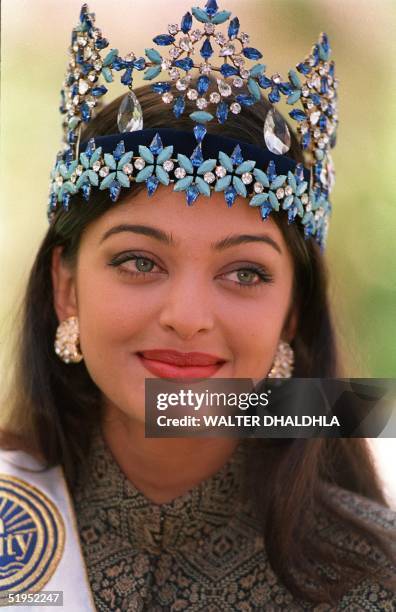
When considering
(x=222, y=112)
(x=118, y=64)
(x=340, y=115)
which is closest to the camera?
(x=222, y=112)

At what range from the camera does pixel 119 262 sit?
6.41 feet

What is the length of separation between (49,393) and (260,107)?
1.03 m

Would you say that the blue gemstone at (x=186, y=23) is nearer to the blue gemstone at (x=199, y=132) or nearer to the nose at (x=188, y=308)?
the blue gemstone at (x=199, y=132)

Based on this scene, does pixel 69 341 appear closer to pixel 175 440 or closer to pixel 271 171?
pixel 175 440

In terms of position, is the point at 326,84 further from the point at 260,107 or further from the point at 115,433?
the point at 115,433

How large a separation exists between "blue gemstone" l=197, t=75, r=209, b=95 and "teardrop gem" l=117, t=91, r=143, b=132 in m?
0.16

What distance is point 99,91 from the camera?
2078 mm

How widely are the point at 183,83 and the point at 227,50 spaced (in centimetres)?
13

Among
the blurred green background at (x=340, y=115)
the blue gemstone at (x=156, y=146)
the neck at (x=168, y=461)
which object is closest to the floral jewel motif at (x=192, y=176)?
the blue gemstone at (x=156, y=146)

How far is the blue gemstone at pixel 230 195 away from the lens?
187 cm

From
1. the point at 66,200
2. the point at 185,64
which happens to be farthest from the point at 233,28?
the point at 66,200

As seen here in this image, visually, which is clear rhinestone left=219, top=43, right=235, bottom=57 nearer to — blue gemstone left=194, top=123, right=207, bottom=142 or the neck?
blue gemstone left=194, top=123, right=207, bottom=142

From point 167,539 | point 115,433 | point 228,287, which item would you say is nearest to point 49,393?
point 115,433

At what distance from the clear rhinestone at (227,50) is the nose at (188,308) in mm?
552
